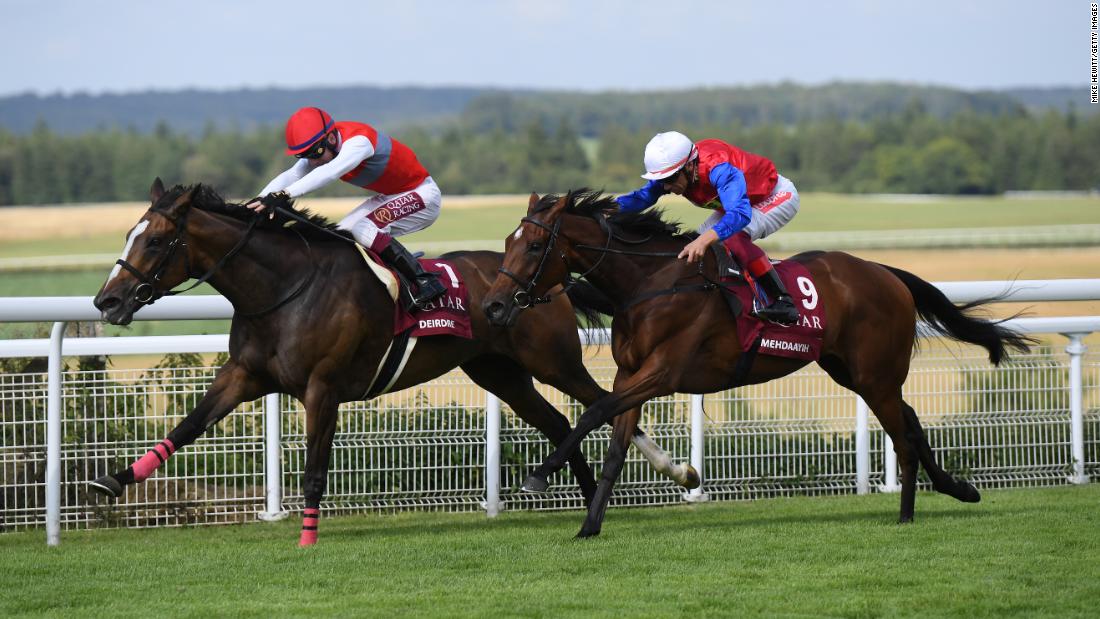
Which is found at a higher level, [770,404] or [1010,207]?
[1010,207]

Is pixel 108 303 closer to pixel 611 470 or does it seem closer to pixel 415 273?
pixel 415 273

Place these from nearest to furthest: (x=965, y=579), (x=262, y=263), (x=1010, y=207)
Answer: (x=965, y=579) < (x=262, y=263) < (x=1010, y=207)

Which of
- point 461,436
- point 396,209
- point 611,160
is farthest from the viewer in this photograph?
point 611,160

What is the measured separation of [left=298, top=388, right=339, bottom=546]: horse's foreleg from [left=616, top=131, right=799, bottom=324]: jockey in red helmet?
1499mm

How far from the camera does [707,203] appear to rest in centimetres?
623

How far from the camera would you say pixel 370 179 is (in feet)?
20.9

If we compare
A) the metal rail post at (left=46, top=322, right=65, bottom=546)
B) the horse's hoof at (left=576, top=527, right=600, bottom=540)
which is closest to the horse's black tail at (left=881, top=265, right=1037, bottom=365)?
the horse's hoof at (left=576, top=527, right=600, bottom=540)

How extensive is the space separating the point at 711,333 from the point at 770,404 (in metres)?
1.53

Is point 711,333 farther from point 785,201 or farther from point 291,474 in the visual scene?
point 291,474

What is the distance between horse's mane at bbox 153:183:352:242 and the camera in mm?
5891

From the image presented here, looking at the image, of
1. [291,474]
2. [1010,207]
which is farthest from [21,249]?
[291,474]

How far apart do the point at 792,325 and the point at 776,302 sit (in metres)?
0.13

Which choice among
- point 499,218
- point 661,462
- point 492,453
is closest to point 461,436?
point 492,453

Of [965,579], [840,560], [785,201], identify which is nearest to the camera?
[965,579]
